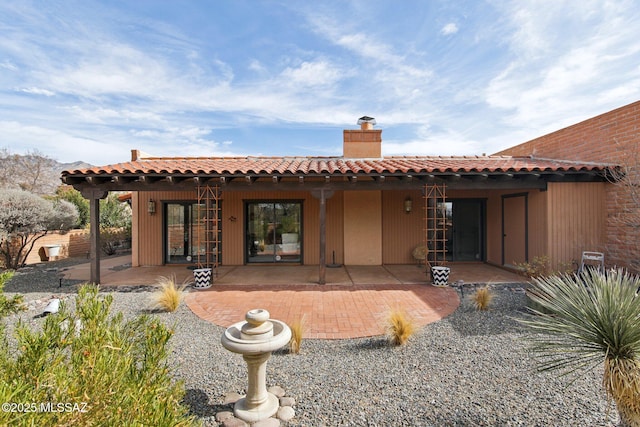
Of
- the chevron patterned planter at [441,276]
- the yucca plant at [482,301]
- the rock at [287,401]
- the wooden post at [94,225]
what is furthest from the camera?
the wooden post at [94,225]

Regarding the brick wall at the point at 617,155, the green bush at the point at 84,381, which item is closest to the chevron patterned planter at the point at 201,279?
the green bush at the point at 84,381

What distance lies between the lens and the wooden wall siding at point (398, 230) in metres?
10.9

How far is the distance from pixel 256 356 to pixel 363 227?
8.30 m

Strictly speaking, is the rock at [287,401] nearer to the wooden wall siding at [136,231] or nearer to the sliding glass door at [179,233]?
the sliding glass door at [179,233]

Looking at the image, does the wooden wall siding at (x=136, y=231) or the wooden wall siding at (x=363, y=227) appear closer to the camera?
the wooden wall siding at (x=136, y=231)

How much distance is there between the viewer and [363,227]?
10805mm

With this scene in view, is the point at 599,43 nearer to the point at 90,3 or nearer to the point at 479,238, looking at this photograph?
the point at 479,238

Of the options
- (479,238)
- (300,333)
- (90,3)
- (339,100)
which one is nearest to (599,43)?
(479,238)

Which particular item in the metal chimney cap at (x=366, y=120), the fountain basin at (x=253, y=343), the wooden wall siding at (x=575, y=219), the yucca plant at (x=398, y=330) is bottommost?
the yucca plant at (x=398, y=330)

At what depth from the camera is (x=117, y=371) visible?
175 centimetres

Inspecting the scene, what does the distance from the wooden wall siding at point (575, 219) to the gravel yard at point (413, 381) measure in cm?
436

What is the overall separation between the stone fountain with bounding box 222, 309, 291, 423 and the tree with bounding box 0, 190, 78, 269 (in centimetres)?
1129

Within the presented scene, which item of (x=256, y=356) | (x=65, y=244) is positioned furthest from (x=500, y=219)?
(x=65, y=244)

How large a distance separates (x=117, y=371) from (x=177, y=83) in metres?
10.7
